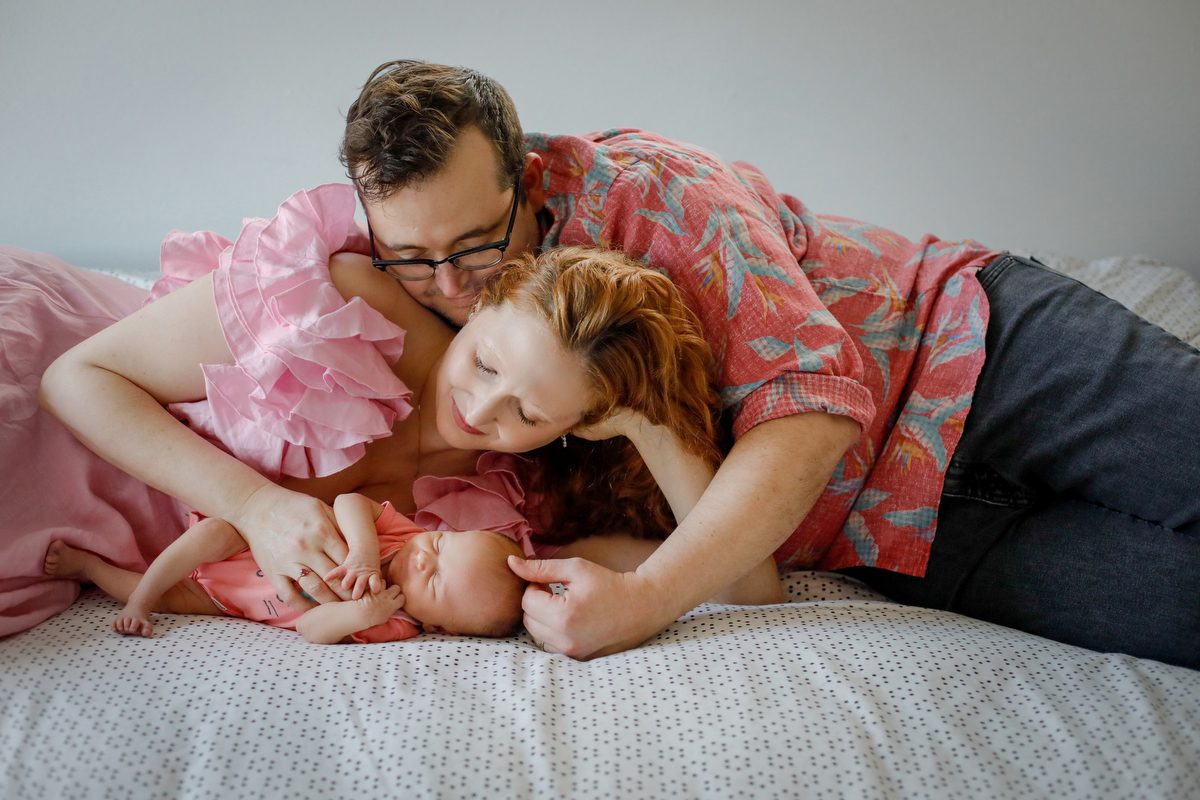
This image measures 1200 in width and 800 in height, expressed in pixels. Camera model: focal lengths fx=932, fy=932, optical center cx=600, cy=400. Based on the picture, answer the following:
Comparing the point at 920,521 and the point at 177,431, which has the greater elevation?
the point at 177,431

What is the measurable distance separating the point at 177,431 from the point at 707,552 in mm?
830

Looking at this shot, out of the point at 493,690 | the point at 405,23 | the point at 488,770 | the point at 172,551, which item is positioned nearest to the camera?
the point at 488,770

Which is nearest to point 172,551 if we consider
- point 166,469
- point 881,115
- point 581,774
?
point 166,469

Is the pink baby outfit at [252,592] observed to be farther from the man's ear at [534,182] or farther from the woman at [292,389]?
the man's ear at [534,182]

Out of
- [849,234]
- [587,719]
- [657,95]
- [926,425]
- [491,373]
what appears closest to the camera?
Answer: [587,719]

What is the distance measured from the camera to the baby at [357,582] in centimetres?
135

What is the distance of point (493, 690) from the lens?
119 centimetres

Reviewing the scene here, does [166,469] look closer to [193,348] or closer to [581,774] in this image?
[193,348]

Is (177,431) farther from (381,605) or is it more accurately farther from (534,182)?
(534,182)

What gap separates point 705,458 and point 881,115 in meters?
1.45

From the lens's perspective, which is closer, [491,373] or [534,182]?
[491,373]

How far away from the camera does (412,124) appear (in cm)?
134

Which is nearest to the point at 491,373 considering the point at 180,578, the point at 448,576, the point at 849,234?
the point at 448,576

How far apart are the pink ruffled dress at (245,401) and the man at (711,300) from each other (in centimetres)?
12
